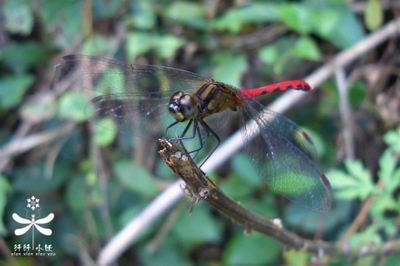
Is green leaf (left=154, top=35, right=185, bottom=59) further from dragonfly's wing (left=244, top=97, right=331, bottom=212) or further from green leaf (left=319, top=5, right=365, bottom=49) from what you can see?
dragonfly's wing (left=244, top=97, right=331, bottom=212)

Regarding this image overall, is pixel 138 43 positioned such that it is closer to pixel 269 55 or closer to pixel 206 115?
pixel 269 55

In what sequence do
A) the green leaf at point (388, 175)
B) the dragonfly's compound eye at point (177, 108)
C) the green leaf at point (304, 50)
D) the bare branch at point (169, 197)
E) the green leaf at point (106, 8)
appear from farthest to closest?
1. the green leaf at point (106, 8)
2. the green leaf at point (304, 50)
3. the bare branch at point (169, 197)
4. the green leaf at point (388, 175)
5. the dragonfly's compound eye at point (177, 108)

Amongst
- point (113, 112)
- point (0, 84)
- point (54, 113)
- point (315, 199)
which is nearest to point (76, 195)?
point (54, 113)

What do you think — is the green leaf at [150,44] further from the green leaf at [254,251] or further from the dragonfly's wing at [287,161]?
the dragonfly's wing at [287,161]

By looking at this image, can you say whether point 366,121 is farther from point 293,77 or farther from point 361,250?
point 361,250

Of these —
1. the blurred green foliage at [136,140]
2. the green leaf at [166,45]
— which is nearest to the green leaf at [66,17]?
the blurred green foliage at [136,140]

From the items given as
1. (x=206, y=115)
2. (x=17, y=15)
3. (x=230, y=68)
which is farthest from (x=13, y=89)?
(x=206, y=115)

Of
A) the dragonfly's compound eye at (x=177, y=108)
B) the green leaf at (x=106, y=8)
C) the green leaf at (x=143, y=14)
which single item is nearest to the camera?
the dragonfly's compound eye at (x=177, y=108)
